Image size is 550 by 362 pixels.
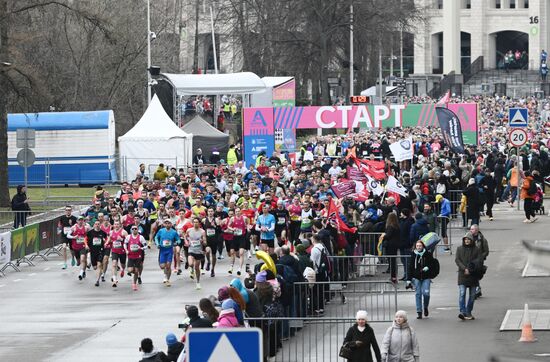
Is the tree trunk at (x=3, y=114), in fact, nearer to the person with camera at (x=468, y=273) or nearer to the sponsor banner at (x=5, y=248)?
the sponsor banner at (x=5, y=248)

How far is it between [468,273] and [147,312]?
5.50m

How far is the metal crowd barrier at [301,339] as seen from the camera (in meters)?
18.9

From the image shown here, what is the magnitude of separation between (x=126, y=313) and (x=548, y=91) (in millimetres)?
108133

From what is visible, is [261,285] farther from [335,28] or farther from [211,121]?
[335,28]

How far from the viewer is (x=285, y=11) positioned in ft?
268

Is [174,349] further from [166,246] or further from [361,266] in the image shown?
[166,246]

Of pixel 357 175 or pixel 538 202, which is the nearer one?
pixel 357 175

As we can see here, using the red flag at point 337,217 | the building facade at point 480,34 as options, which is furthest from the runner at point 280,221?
the building facade at point 480,34

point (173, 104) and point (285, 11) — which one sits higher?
point (285, 11)

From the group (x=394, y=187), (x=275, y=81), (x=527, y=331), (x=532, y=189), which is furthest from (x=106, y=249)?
(x=275, y=81)

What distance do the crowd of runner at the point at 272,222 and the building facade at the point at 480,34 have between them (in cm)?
9926

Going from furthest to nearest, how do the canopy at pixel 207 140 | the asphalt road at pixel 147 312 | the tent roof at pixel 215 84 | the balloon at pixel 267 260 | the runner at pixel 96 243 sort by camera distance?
the canopy at pixel 207 140, the tent roof at pixel 215 84, the runner at pixel 96 243, the asphalt road at pixel 147 312, the balloon at pixel 267 260

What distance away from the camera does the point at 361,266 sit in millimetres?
27078

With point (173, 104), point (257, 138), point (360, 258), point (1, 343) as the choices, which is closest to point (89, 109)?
point (173, 104)
